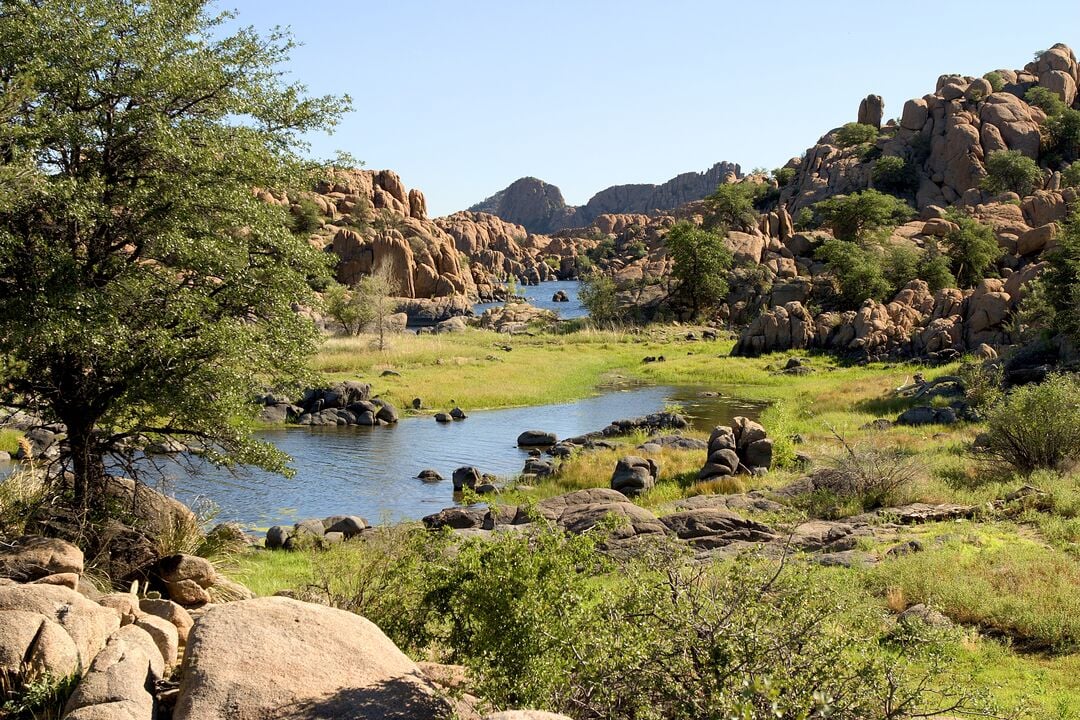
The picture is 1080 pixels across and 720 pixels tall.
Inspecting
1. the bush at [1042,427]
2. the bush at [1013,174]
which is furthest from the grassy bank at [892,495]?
the bush at [1013,174]

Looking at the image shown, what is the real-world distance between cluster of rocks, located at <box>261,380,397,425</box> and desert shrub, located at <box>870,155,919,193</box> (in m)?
81.9

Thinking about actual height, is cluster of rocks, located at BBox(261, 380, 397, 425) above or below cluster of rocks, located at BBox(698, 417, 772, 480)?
above

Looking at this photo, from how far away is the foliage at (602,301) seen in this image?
79.5 m

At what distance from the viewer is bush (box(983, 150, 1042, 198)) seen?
281 ft

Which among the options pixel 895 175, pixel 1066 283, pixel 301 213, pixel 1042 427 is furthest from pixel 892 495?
pixel 895 175

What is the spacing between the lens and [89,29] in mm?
11438

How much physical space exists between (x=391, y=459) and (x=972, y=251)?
171ft

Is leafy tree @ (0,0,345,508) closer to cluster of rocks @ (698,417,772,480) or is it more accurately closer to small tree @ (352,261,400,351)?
cluster of rocks @ (698,417,772,480)

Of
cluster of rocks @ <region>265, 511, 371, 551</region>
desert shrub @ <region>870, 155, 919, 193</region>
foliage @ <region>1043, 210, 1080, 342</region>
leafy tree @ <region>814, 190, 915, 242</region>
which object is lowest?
cluster of rocks @ <region>265, 511, 371, 551</region>

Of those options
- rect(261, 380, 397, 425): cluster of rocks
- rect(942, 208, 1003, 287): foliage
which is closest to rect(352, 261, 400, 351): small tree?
rect(261, 380, 397, 425): cluster of rocks

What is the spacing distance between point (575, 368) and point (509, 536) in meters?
47.7

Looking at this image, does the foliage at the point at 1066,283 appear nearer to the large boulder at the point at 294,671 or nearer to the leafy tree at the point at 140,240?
the leafy tree at the point at 140,240

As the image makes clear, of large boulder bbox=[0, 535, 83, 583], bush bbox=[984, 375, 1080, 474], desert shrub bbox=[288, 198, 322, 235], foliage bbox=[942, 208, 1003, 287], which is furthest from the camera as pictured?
foliage bbox=[942, 208, 1003, 287]

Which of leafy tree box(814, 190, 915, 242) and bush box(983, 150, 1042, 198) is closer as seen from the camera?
leafy tree box(814, 190, 915, 242)
